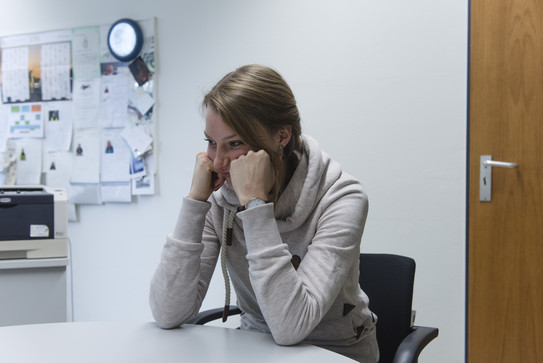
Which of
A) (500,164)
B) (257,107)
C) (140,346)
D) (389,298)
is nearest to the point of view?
(140,346)

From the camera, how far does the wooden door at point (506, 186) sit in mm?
2180

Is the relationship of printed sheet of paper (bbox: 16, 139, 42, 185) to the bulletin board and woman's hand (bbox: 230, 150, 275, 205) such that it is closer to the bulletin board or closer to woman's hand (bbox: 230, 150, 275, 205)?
the bulletin board

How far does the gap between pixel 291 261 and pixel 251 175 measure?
24 centimetres

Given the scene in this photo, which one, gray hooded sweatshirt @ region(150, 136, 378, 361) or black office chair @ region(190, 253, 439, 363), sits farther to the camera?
black office chair @ region(190, 253, 439, 363)

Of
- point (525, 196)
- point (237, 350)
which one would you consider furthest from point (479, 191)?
point (237, 350)

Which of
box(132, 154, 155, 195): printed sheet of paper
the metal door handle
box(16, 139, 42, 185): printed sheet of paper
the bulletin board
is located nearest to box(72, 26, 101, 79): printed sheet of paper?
the bulletin board

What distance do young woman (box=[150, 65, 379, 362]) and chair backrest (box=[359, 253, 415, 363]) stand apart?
12 centimetres

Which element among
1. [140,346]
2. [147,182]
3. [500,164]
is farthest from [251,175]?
[147,182]

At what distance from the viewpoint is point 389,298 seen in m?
1.57

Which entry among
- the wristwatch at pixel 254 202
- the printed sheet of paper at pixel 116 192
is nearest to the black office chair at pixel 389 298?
the wristwatch at pixel 254 202

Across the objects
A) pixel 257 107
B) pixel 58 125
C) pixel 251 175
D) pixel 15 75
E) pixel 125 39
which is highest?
pixel 125 39

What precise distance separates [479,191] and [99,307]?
84.4 inches

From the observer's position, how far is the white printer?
220cm

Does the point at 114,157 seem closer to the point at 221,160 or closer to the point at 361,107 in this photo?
the point at 361,107
